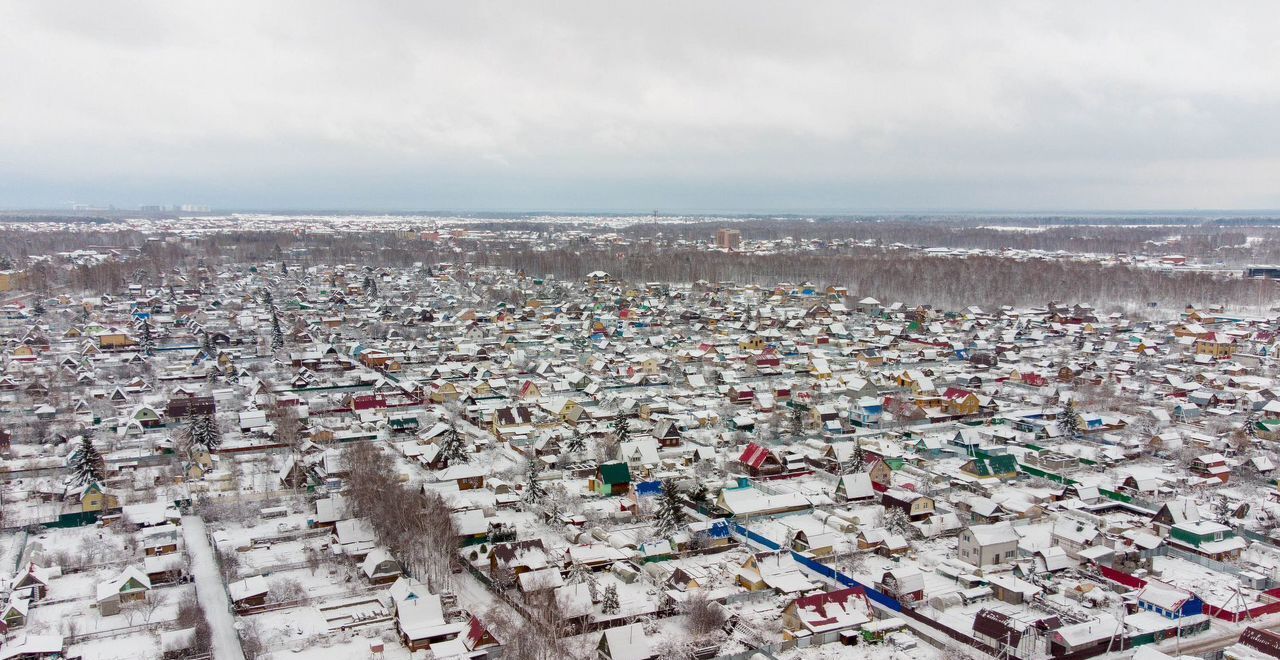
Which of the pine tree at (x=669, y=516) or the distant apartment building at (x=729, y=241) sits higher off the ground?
the distant apartment building at (x=729, y=241)

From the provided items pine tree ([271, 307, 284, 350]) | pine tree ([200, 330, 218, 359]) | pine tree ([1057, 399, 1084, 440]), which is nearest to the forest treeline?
pine tree ([271, 307, 284, 350])

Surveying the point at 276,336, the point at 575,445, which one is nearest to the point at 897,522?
the point at 575,445

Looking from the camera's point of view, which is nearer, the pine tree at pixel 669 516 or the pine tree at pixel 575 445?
the pine tree at pixel 669 516

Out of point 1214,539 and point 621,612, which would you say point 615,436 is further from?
point 1214,539

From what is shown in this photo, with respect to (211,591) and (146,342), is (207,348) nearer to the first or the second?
(146,342)

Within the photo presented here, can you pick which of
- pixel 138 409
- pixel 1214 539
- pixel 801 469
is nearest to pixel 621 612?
pixel 801 469

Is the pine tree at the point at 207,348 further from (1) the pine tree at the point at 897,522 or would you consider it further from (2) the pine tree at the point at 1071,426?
(2) the pine tree at the point at 1071,426

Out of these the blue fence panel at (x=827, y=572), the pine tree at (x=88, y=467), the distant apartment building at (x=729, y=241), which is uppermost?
the distant apartment building at (x=729, y=241)

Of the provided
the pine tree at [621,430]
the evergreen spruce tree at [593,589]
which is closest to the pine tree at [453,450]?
the pine tree at [621,430]
